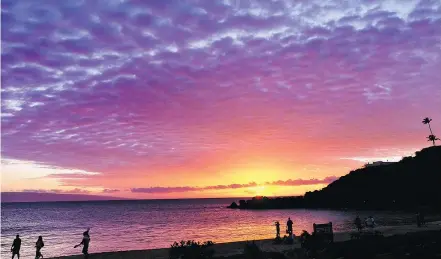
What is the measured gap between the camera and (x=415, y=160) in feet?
A: 389

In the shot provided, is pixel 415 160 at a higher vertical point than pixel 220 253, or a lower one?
higher

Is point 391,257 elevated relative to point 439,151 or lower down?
lower down

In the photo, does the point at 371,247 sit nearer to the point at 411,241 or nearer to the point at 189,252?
the point at 411,241

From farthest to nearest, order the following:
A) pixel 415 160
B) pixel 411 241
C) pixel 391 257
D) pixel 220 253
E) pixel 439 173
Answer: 1. pixel 415 160
2. pixel 439 173
3. pixel 220 253
4. pixel 411 241
5. pixel 391 257

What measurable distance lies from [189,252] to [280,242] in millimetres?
11542

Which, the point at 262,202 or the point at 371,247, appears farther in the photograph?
the point at 262,202

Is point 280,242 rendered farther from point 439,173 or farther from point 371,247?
point 439,173

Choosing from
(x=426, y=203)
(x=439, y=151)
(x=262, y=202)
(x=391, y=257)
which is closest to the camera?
(x=391, y=257)

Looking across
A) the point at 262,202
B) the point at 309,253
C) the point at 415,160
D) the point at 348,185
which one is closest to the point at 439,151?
the point at 415,160

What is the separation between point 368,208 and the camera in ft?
374

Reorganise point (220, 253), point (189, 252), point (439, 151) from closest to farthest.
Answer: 1. point (189, 252)
2. point (220, 253)
3. point (439, 151)

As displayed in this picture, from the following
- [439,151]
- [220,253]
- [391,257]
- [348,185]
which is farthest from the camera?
[348,185]

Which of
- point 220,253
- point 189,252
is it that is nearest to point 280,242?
point 220,253

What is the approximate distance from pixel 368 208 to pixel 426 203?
21.6 metres
